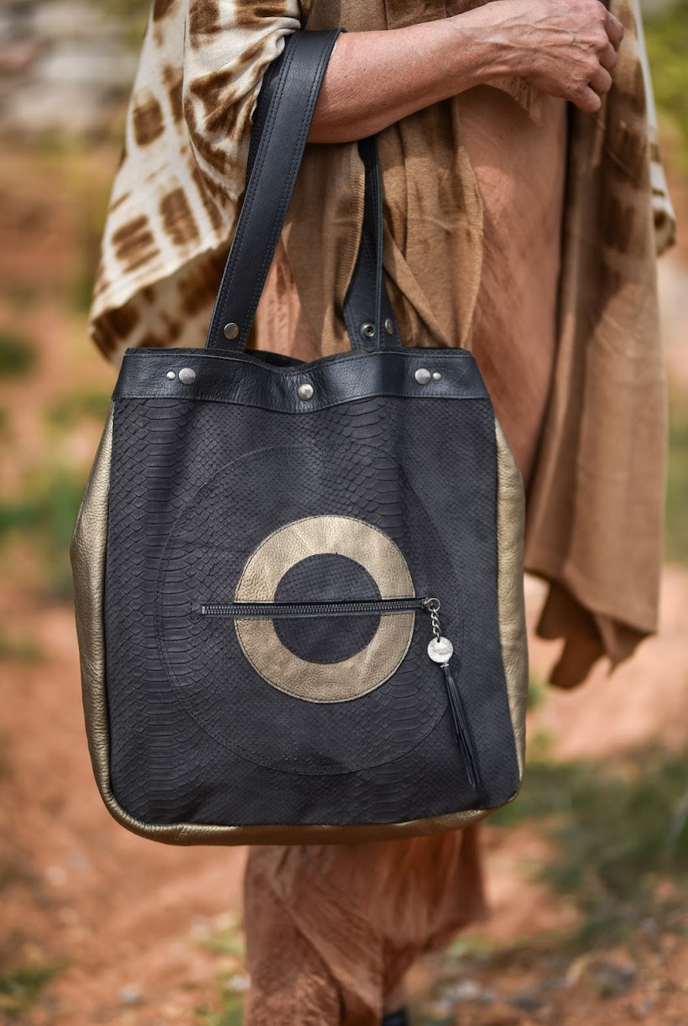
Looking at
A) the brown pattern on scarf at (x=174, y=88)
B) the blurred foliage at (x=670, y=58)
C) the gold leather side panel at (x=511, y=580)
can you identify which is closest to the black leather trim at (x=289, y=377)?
the gold leather side panel at (x=511, y=580)

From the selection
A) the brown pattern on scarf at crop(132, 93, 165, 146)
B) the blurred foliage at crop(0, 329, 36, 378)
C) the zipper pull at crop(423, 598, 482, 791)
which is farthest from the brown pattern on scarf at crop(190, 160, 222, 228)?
the blurred foliage at crop(0, 329, 36, 378)

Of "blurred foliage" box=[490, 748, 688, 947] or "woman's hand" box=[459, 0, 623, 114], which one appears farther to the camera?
"blurred foliage" box=[490, 748, 688, 947]

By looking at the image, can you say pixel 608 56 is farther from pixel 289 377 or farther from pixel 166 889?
pixel 166 889

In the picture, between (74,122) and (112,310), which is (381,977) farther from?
(74,122)

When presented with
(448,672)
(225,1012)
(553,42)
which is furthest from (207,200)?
(225,1012)

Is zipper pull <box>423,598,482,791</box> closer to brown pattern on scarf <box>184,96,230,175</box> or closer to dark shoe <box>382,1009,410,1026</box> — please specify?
brown pattern on scarf <box>184,96,230,175</box>

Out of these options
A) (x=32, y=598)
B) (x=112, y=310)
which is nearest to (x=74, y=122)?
(x=32, y=598)

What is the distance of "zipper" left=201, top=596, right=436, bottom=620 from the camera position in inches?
49.7

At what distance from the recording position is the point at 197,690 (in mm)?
1264

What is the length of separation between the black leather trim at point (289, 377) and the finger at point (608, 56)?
1.35 feet

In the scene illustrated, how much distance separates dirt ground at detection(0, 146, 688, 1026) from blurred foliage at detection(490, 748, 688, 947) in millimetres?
56

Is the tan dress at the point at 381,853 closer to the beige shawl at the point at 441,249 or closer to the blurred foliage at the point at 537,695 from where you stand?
the beige shawl at the point at 441,249

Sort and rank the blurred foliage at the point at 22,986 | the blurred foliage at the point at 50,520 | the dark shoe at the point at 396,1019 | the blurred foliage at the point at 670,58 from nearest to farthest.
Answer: the dark shoe at the point at 396,1019, the blurred foliage at the point at 22,986, the blurred foliage at the point at 670,58, the blurred foliage at the point at 50,520

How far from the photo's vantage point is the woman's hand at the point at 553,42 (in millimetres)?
1302
